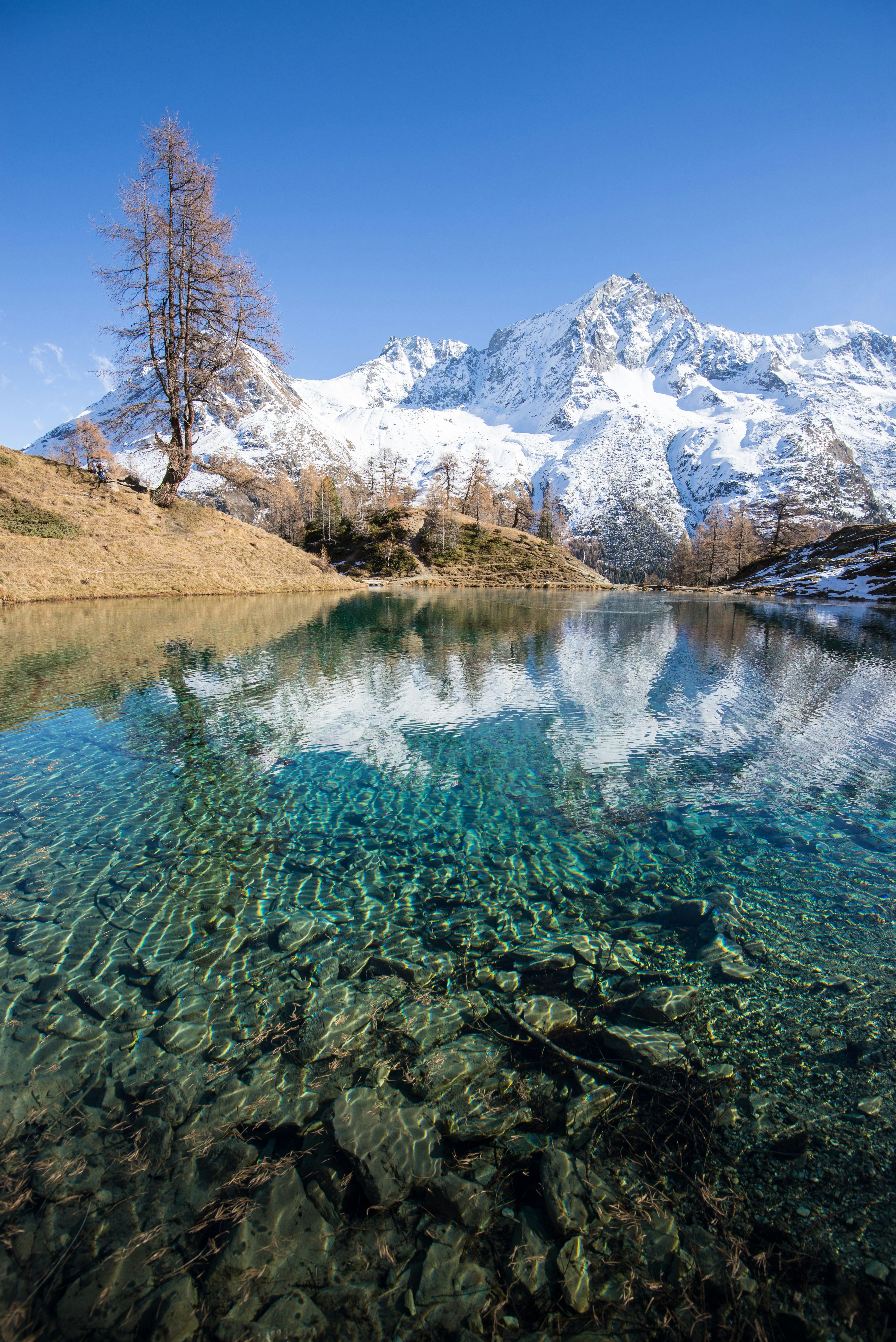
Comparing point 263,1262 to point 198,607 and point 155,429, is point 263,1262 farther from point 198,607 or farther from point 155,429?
point 155,429

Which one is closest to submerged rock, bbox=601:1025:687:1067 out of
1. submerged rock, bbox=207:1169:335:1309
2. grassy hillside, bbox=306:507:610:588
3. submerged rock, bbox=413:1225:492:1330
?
submerged rock, bbox=413:1225:492:1330

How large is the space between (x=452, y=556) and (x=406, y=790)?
79.8m

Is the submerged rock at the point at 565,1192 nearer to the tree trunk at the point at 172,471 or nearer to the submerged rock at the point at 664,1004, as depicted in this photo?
the submerged rock at the point at 664,1004

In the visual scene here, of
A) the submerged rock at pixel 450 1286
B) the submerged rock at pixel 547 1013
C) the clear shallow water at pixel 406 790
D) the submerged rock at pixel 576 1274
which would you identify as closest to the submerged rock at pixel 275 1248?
the submerged rock at pixel 450 1286

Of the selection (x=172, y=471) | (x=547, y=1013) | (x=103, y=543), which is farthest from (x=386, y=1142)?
(x=172, y=471)

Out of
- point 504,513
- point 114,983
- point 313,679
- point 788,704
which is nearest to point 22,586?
point 313,679

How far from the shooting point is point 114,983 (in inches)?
169

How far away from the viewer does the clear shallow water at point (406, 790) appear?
539cm

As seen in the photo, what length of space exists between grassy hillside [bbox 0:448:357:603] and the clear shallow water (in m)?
9.32

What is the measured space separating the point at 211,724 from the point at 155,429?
2377 centimetres

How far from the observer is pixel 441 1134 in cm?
321

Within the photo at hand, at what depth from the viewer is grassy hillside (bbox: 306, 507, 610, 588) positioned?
262 ft

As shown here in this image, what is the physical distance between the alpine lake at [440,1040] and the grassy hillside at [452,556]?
67.0m

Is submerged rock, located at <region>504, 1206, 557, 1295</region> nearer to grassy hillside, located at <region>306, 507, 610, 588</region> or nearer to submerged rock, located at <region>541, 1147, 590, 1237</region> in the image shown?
submerged rock, located at <region>541, 1147, 590, 1237</region>
